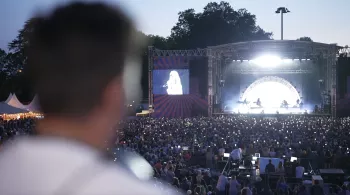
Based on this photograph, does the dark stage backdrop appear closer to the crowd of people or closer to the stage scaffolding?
Result: the stage scaffolding

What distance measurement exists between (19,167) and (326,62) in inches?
1387

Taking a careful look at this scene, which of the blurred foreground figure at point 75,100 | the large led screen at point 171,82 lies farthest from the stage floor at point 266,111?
the blurred foreground figure at point 75,100

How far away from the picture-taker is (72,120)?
1526mm

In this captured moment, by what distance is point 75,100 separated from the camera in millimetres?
1469

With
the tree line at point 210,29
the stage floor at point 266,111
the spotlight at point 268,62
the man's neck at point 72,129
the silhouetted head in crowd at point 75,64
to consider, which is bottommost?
the stage floor at point 266,111

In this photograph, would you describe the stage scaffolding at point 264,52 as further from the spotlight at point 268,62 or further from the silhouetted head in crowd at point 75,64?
the silhouetted head in crowd at point 75,64

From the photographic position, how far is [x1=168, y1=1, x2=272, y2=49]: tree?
60781 mm

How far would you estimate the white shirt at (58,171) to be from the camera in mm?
1728

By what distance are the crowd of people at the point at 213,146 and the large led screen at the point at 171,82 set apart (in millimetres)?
8935

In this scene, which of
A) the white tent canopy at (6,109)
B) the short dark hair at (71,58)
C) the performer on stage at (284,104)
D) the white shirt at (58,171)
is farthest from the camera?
the performer on stage at (284,104)

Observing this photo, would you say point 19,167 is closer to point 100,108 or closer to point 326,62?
point 100,108

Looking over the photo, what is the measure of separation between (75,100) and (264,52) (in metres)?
32.6

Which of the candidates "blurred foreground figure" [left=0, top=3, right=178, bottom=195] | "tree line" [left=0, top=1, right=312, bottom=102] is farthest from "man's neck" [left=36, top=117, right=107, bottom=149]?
"tree line" [left=0, top=1, right=312, bottom=102]

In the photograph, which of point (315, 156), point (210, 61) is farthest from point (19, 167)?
point (210, 61)
